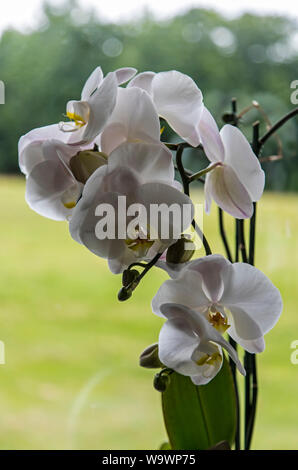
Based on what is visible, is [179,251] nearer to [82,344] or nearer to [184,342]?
[184,342]

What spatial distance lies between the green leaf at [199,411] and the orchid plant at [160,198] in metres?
0.08

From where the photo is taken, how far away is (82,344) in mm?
1874

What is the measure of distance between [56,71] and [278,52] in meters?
0.60

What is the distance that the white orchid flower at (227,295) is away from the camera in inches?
14.7

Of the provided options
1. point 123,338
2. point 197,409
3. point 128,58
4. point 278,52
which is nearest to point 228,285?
point 197,409

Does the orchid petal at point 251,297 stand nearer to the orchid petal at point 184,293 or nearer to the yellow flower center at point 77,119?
the orchid petal at point 184,293

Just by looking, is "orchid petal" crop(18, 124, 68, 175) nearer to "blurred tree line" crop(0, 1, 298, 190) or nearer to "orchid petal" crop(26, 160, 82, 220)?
"orchid petal" crop(26, 160, 82, 220)

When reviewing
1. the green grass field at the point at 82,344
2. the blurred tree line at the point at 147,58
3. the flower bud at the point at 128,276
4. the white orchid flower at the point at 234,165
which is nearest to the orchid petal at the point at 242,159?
the white orchid flower at the point at 234,165

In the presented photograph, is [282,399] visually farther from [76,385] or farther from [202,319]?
[202,319]

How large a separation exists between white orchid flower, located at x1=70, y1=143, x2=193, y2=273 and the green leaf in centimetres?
17

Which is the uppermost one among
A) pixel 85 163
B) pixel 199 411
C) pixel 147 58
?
pixel 147 58

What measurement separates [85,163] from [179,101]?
0.25ft

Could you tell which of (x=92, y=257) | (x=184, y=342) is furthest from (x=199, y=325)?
(x=92, y=257)

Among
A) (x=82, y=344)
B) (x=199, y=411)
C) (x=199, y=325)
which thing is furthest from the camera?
(x=82, y=344)
